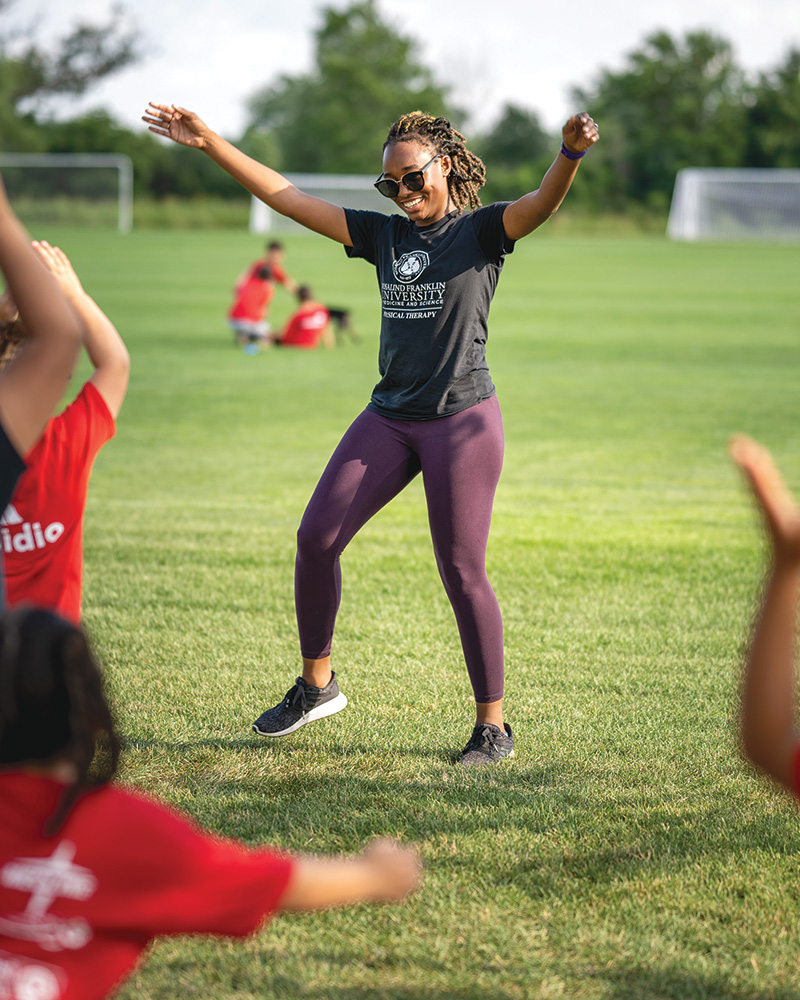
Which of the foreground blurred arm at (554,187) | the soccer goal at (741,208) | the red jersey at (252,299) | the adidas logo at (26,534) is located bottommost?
the red jersey at (252,299)

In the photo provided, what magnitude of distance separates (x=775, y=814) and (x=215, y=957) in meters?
2.01

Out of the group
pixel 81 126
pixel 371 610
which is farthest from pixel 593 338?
pixel 81 126

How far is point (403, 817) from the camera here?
3711 mm

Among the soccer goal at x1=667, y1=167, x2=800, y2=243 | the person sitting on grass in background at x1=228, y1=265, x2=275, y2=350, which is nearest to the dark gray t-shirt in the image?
the person sitting on grass in background at x1=228, y1=265, x2=275, y2=350

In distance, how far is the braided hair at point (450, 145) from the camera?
164 inches

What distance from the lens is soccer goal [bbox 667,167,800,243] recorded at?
56531 mm

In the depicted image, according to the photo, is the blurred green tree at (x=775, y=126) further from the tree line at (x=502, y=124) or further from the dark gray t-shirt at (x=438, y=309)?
the dark gray t-shirt at (x=438, y=309)

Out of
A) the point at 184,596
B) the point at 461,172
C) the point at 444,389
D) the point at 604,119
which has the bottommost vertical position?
the point at 184,596

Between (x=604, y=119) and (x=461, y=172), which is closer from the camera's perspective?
(x=461, y=172)

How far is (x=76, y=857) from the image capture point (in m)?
1.71

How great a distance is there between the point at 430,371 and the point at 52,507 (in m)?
1.68

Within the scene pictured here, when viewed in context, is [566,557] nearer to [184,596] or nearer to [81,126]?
[184,596]

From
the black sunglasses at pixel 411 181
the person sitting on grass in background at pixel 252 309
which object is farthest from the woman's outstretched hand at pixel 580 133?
the person sitting on grass in background at pixel 252 309

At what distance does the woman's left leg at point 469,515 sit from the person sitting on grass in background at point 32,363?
2.05 meters
